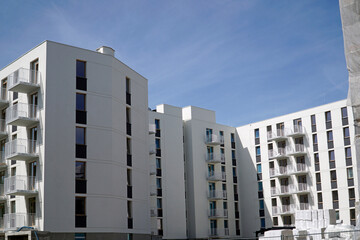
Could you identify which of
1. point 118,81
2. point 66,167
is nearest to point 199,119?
point 118,81

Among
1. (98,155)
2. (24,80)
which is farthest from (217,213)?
(24,80)

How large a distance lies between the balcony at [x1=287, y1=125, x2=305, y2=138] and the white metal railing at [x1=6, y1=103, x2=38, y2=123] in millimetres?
34412

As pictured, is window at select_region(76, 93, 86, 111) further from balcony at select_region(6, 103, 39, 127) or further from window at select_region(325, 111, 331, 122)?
window at select_region(325, 111, 331, 122)

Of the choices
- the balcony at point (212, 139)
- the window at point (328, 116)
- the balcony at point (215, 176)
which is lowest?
the balcony at point (215, 176)

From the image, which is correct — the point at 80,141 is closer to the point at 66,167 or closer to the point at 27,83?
the point at 66,167

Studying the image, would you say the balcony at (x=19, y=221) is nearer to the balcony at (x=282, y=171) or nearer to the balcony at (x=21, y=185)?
the balcony at (x=21, y=185)

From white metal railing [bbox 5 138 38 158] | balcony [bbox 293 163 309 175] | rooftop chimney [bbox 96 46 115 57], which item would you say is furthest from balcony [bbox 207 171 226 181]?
white metal railing [bbox 5 138 38 158]

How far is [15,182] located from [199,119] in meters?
32.2

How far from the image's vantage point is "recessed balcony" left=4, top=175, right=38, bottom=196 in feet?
113

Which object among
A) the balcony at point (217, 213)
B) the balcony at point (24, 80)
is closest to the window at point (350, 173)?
the balcony at point (217, 213)

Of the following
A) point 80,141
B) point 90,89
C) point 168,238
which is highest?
point 90,89

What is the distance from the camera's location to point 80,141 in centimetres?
3666

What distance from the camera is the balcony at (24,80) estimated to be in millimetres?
36281

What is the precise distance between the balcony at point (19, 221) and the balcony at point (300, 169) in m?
35.3
